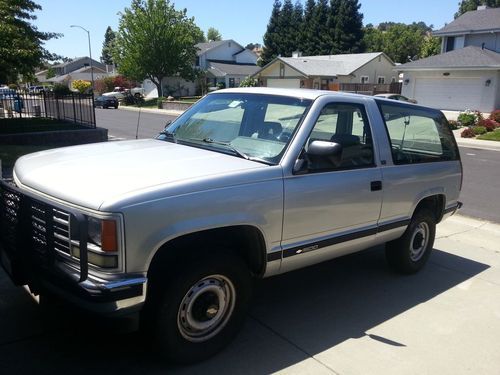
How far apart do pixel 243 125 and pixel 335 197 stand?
100 cm

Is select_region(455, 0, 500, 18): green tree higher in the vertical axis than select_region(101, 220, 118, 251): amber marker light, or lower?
higher

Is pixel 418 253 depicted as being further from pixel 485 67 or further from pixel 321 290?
pixel 485 67

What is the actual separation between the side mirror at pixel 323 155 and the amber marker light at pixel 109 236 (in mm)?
1602

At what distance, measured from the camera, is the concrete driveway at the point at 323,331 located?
131 inches

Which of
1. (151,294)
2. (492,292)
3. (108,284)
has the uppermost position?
(108,284)

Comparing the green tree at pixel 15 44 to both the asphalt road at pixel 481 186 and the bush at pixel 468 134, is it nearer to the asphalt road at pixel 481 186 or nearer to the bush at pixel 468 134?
the asphalt road at pixel 481 186

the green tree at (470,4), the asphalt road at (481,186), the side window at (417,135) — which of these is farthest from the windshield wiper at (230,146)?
the green tree at (470,4)

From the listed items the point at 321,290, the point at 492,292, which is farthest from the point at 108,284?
the point at 492,292

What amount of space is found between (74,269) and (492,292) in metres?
4.12

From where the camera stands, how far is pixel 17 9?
1382 cm

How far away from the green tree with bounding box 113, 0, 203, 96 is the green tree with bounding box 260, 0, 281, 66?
25660 mm

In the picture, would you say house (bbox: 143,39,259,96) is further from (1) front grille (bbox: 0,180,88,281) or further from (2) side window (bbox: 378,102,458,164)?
(1) front grille (bbox: 0,180,88,281)

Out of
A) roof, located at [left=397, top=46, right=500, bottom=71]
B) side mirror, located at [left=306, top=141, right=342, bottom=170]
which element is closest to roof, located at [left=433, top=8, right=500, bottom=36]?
roof, located at [left=397, top=46, right=500, bottom=71]

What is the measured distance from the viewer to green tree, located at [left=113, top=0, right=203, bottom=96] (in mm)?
50188
